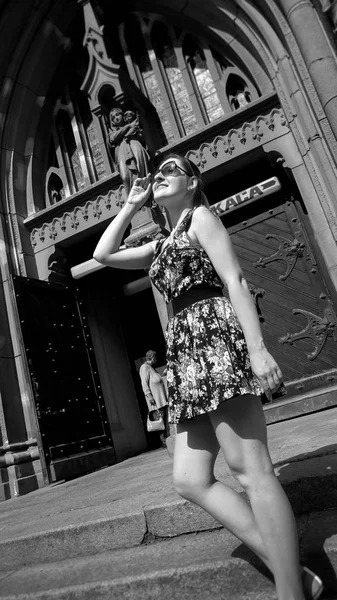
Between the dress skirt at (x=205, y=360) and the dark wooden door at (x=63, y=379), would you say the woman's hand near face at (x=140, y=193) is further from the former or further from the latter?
the dark wooden door at (x=63, y=379)

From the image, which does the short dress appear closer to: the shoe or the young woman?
the young woman

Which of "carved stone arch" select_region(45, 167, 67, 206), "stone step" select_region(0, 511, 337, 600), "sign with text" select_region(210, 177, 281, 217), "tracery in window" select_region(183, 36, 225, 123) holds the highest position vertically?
"tracery in window" select_region(183, 36, 225, 123)

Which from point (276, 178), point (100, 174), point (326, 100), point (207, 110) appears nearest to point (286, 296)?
point (276, 178)

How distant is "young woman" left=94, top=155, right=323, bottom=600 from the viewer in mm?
1293

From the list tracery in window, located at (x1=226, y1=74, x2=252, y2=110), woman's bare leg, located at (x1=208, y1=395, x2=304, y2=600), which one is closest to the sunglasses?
woman's bare leg, located at (x1=208, y1=395, x2=304, y2=600)

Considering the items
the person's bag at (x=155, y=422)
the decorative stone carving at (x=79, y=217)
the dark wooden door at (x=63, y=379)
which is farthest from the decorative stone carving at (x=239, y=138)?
the person's bag at (x=155, y=422)

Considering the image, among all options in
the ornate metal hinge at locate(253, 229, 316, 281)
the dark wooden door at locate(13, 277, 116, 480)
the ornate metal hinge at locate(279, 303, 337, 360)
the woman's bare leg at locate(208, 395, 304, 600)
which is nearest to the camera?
the woman's bare leg at locate(208, 395, 304, 600)

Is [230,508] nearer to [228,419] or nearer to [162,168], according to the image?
[228,419]

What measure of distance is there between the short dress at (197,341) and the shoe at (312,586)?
0.53 metres

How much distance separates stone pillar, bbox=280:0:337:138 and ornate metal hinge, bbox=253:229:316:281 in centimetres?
161

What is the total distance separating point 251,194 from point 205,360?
4728 millimetres

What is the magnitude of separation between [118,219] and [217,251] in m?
0.49

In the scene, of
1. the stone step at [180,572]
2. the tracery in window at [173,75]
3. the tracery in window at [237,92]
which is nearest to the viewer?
the stone step at [180,572]

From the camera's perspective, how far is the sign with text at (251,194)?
574 centimetres
